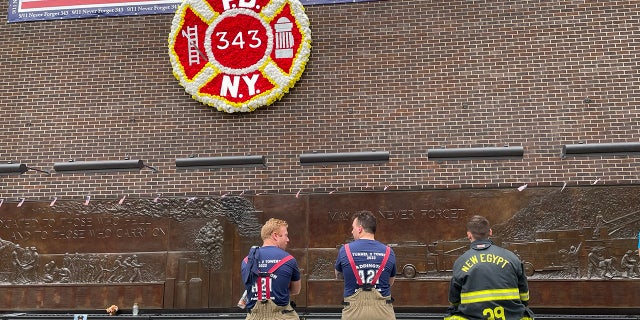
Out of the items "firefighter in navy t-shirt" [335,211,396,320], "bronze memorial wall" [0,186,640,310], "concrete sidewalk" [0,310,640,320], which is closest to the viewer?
"firefighter in navy t-shirt" [335,211,396,320]

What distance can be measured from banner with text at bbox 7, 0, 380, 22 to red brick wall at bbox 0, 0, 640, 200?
0.50ft

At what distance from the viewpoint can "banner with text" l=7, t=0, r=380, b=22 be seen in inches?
392

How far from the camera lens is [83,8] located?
10133 millimetres

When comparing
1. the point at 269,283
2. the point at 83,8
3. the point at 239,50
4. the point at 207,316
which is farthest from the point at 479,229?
the point at 83,8

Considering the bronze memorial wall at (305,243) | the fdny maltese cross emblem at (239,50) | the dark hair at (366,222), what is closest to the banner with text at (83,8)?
the fdny maltese cross emblem at (239,50)

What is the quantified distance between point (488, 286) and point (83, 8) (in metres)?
8.77

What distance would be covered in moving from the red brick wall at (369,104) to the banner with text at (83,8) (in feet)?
0.50

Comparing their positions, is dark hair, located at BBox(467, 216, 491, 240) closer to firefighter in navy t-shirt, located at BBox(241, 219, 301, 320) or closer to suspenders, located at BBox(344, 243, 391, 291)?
suspenders, located at BBox(344, 243, 391, 291)

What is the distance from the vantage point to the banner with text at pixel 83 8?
995 cm

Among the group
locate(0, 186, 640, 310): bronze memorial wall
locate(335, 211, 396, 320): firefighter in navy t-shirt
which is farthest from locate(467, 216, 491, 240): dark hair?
locate(0, 186, 640, 310): bronze memorial wall

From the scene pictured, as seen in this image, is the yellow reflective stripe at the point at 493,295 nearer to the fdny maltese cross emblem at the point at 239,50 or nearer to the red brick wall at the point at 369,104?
the red brick wall at the point at 369,104

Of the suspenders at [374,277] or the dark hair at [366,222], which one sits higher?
the dark hair at [366,222]

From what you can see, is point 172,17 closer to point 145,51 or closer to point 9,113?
point 145,51

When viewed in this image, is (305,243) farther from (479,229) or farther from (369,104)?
(479,229)
